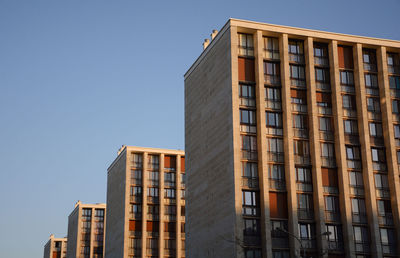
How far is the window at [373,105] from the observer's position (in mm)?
61906

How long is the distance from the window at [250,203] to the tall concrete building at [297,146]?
0.31 feet

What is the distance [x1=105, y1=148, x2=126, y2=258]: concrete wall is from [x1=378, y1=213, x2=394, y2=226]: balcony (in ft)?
142

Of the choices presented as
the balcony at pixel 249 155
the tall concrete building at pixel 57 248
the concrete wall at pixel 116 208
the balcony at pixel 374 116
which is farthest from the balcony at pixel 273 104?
the tall concrete building at pixel 57 248

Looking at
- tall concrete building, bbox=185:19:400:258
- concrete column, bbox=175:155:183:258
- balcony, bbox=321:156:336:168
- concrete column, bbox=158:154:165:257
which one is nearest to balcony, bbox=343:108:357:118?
tall concrete building, bbox=185:19:400:258

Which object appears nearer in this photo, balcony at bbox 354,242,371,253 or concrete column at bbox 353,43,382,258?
balcony at bbox 354,242,371,253

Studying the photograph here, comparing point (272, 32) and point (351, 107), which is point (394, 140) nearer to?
point (351, 107)

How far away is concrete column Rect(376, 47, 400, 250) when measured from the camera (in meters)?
58.8

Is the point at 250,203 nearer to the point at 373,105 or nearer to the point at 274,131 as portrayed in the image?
the point at 274,131

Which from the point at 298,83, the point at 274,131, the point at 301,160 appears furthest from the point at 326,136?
the point at 298,83

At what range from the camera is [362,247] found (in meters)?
56.7

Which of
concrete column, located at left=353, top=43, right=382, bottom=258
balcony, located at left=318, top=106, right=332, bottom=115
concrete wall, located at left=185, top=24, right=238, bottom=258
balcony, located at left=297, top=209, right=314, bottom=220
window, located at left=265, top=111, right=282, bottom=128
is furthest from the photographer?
balcony, located at left=318, top=106, right=332, bottom=115

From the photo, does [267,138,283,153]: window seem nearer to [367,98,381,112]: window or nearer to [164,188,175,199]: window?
[367,98,381,112]: window

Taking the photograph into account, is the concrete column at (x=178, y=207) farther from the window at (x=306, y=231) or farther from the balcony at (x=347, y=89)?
the balcony at (x=347, y=89)

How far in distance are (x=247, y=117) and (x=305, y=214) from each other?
34.7 feet
